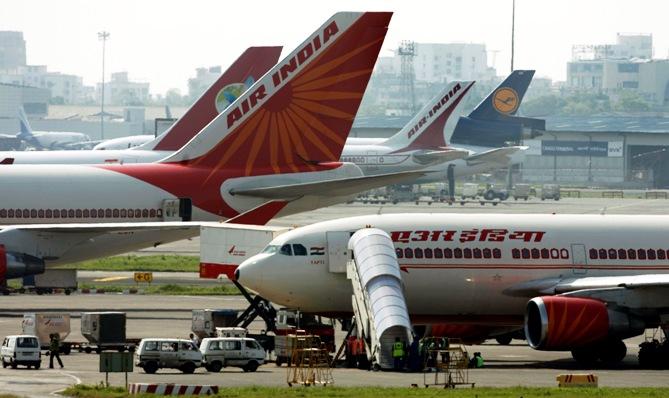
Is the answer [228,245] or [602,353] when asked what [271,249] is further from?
[602,353]

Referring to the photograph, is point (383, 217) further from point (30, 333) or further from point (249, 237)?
point (30, 333)

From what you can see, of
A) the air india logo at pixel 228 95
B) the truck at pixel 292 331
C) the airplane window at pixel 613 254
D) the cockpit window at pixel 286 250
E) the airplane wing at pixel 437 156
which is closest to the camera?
the truck at pixel 292 331

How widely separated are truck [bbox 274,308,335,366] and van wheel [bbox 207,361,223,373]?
2741 mm

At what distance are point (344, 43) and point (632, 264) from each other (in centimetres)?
2062

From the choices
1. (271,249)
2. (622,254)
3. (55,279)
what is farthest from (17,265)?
(622,254)

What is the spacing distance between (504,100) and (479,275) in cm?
13711

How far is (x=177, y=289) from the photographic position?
3184 inches

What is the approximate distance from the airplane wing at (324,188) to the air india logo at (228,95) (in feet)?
76.7

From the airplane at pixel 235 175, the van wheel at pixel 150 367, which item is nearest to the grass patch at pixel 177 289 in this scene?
the airplane at pixel 235 175

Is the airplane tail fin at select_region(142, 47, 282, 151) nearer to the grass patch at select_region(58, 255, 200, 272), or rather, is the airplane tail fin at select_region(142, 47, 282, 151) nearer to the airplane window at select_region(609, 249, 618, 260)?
Answer: the grass patch at select_region(58, 255, 200, 272)

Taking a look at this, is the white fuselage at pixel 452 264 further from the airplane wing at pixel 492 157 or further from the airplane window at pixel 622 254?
the airplane wing at pixel 492 157

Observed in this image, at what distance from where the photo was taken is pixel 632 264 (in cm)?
5634

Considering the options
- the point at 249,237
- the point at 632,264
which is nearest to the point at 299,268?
the point at 249,237

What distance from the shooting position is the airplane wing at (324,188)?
68688 millimetres
